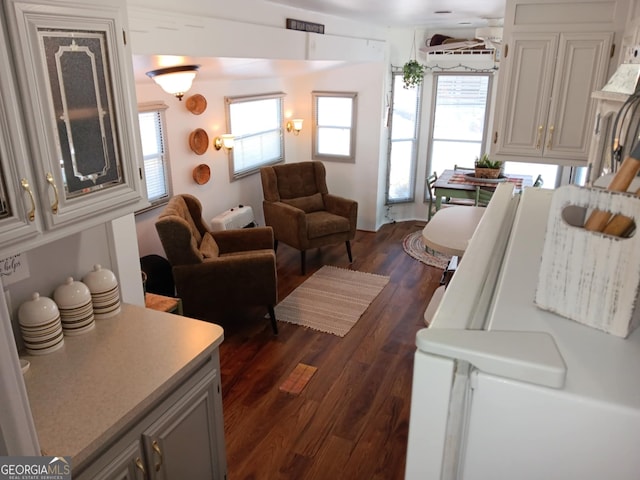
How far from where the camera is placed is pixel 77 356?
1.82 metres

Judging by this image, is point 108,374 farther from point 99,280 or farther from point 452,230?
point 452,230

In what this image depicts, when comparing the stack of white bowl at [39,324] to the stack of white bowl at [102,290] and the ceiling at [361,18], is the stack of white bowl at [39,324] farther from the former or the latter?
the ceiling at [361,18]

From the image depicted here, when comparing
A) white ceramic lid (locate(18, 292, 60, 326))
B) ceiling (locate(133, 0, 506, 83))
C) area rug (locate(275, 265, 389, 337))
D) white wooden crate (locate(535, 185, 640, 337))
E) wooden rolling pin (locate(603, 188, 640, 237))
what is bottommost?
area rug (locate(275, 265, 389, 337))

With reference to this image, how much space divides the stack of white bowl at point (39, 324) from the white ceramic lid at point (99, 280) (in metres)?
0.21

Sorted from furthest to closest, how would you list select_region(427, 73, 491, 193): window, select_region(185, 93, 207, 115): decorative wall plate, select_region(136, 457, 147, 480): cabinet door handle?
select_region(427, 73, 491, 193): window → select_region(185, 93, 207, 115): decorative wall plate → select_region(136, 457, 147, 480): cabinet door handle

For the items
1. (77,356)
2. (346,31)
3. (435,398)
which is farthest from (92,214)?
(346,31)

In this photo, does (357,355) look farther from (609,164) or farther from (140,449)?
(609,164)

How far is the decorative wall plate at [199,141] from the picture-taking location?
4625 mm

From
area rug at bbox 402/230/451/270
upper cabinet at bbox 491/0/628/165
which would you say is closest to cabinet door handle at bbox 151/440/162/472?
upper cabinet at bbox 491/0/628/165

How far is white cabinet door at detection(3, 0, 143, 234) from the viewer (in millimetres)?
1442

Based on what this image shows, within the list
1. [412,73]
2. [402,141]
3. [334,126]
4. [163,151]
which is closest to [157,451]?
[163,151]

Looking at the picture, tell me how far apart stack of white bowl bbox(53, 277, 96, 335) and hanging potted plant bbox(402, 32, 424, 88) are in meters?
5.25

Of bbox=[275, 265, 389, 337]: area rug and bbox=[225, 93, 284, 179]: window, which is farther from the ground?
bbox=[225, 93, 284, 179]: window

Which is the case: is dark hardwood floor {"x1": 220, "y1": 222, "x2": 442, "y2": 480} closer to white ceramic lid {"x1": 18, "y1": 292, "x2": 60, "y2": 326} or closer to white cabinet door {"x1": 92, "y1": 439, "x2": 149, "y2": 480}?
white cabinet door {"x1": 92, "y1": 439, "x2": 149, "y2": 480}
